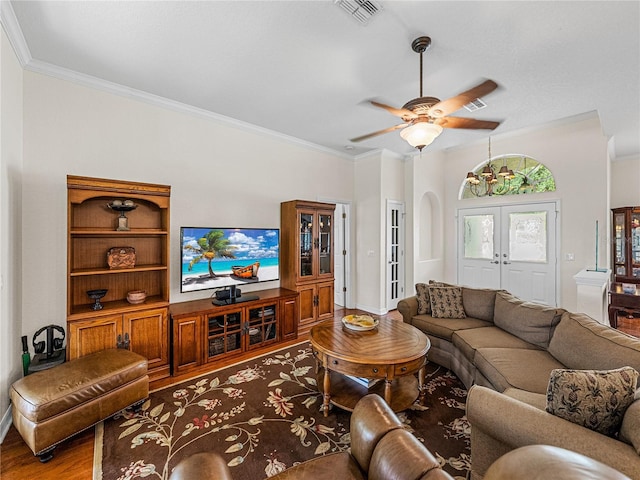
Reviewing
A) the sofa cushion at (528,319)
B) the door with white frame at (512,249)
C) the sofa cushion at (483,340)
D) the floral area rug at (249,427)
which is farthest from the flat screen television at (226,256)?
the door with white frame at (512,249)

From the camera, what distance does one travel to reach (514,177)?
5465 millimetres

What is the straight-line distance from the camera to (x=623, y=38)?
2186mm

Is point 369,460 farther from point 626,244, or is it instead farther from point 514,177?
point 626,244

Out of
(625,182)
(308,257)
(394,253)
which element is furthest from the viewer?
(394,253)

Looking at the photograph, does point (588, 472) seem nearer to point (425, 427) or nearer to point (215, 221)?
point (425, 427)

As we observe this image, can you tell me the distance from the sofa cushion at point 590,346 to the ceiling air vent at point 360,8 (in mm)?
2737

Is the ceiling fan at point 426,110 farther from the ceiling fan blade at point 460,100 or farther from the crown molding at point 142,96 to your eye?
the crown molding at point 142,96

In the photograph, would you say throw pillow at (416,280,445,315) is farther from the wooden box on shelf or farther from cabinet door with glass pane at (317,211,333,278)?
the wooden box on shelf

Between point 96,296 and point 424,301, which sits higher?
point 96,296

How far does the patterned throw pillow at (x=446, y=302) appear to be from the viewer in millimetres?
3285

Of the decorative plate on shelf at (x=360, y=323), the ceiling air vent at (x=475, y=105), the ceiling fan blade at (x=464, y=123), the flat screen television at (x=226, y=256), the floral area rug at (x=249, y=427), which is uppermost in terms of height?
the ceiling air vent at (x=475, y=105)

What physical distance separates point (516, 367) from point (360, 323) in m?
1.25

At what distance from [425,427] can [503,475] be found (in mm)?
1580

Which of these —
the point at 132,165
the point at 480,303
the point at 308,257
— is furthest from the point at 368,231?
the point at 132,165
